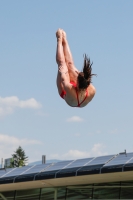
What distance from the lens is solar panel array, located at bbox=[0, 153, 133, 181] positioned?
80.8ft

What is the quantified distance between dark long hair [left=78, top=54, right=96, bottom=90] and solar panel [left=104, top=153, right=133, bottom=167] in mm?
15188

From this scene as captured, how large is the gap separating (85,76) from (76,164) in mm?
18365

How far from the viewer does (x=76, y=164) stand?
26.8m

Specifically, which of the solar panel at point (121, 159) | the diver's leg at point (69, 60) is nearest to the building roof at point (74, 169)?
the solar panel at point (121, 159)

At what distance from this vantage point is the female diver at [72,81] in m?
8.84

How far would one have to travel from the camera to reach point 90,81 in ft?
29.1

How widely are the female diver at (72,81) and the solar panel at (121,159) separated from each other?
14.9m

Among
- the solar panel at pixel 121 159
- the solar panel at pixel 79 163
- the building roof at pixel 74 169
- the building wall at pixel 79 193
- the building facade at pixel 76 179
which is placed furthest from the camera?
the solar panel at pixel 79 163

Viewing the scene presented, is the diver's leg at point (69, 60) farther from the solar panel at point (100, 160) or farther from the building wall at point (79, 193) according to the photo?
the building wall at point (79, 193)

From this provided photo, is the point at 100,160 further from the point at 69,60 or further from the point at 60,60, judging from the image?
the point at 60,60

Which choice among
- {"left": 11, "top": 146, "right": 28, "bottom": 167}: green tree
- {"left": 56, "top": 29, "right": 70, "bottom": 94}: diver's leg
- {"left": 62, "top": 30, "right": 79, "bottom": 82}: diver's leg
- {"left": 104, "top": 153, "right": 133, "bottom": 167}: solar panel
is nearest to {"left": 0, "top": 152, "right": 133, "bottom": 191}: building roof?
{"left": 104, "top": 153, "right": 133, "bottom": 167}: solar panel

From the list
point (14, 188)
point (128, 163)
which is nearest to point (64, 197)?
point (14, 188)

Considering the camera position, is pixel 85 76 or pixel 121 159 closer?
pixel 85 76

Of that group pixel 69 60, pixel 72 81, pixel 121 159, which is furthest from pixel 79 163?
pixel 72 81
